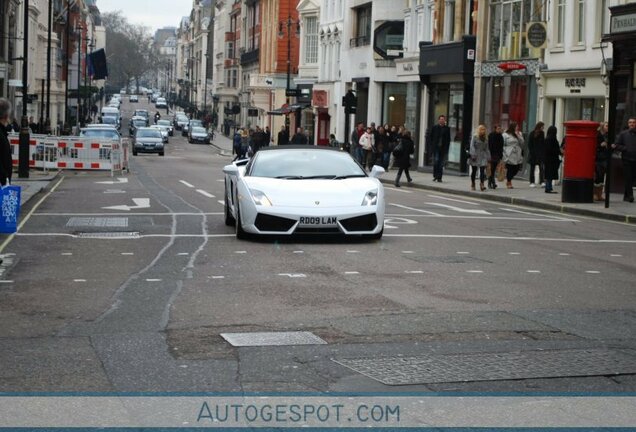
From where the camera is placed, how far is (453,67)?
150ft

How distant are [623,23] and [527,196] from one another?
4.99 m

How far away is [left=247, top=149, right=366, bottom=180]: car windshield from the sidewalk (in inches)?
299

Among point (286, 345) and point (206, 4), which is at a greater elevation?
point (206, 4)

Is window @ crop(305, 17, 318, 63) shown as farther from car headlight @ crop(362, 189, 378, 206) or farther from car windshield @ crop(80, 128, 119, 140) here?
car headlight @ crop(362, 189, 378, 206)

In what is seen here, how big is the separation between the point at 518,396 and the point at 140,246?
Answer: 9.12m

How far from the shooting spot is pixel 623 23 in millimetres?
30000

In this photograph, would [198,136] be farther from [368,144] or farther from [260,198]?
[260,198]

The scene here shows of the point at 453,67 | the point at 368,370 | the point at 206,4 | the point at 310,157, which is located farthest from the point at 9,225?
the point at 206,4

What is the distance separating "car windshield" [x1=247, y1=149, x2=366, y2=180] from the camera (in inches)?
671

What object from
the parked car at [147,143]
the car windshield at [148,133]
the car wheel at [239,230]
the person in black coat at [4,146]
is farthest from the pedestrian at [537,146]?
the car windshield at [148,133]

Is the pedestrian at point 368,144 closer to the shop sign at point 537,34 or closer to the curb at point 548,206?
the shop sign at point 537,34

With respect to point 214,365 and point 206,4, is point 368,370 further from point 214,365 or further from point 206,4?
point 206,4

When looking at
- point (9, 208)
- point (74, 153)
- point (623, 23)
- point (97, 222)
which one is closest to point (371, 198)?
point (9, 208)

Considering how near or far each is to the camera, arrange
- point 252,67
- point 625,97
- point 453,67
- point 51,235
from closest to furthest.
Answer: point 51,235, point 625,97, point 453,67, point 252,67
